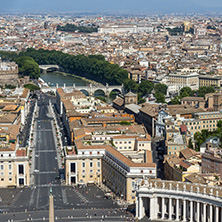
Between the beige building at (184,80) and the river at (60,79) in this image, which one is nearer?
the beige building at (184,80)

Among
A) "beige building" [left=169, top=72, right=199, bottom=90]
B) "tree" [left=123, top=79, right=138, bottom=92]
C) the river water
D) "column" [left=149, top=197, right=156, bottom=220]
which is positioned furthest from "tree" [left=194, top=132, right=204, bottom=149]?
the river water

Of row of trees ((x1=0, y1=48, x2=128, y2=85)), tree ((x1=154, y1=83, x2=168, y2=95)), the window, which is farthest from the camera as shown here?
row of trees ((x1=0, y1=48, x2=128, y2=85))

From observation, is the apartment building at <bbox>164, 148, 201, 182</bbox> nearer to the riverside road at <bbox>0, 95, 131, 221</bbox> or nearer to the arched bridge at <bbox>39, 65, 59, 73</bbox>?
the riverside road at <bbox>0, 95, 131, 221</bbox>

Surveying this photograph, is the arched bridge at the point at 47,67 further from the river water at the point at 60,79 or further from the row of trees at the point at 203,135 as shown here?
the row of trees at the point at 203,135

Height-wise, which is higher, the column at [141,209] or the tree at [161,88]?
the tree at [161,88]

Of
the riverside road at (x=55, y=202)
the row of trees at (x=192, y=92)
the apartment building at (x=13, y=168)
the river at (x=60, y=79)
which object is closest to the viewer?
the riverside road at (x=55, y=202)

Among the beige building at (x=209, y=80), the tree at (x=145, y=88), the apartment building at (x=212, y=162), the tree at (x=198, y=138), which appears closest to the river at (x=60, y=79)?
the tree at (x=145, y=88)
